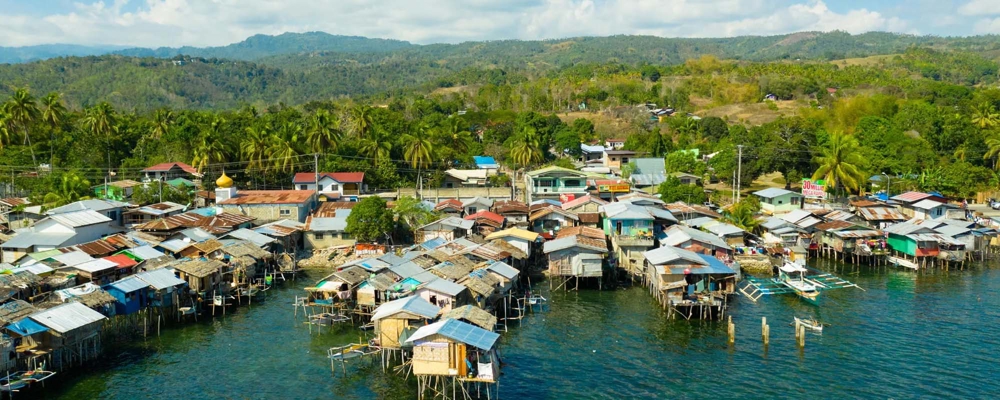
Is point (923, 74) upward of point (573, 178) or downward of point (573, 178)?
→ upward

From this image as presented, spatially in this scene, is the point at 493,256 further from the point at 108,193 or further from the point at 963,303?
the point at 108,193

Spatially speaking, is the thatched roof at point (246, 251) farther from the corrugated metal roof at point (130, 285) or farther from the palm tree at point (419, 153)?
the palm tree at point (419, 153)

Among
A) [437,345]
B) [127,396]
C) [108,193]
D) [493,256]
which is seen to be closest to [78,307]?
[127,396]

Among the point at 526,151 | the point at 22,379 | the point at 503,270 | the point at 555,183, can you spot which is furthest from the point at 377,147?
the point at 22,379

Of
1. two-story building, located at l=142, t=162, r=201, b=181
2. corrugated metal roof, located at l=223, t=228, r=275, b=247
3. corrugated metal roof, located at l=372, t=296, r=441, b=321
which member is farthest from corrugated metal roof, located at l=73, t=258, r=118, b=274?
two-story building, located at l=142, t=162, r=201, b=181

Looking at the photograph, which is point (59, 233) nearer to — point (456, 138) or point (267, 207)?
point (267, 207)

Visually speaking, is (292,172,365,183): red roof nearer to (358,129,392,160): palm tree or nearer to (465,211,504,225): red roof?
(358,129,392,160): palm tree
